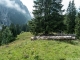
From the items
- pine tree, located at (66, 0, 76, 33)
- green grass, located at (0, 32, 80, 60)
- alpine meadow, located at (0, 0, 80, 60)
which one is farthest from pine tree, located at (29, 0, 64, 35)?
pine tree, located at (66, 0, 76, 33)

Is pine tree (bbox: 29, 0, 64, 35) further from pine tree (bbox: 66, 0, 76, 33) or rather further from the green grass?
pine tree (bbox: 66, 0, 76, 33)

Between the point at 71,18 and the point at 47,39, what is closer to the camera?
the point at 47,39

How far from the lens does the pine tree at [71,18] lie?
74175 mm

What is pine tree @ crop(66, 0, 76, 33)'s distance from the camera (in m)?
74.2

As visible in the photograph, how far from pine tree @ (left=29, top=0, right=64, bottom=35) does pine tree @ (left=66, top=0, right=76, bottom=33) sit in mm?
33564

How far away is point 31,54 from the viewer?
2038 centimetres

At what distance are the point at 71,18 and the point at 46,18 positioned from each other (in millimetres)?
37995

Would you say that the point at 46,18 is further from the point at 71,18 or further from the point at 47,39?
the point at 71,18

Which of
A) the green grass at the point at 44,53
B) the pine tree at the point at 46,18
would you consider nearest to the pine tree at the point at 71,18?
the pine tree at the point at 46,18

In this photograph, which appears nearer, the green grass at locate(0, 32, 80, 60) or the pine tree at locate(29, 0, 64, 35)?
the green grass at locate(0, 32, 80, 60)

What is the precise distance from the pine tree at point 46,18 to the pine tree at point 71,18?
33.6m

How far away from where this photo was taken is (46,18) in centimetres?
4016

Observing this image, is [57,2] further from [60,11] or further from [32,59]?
[32,59]

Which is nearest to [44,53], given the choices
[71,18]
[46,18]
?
[46,18]
